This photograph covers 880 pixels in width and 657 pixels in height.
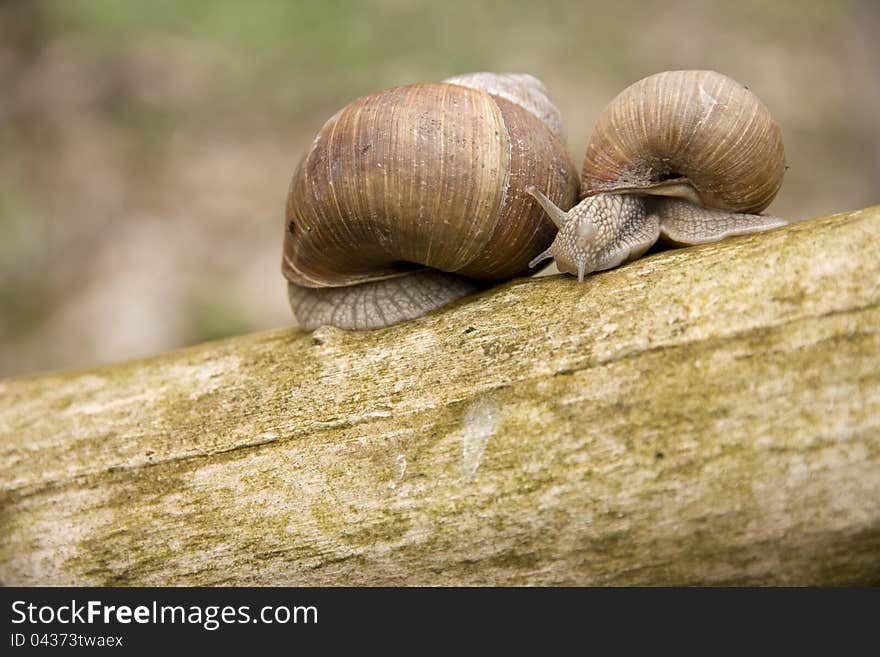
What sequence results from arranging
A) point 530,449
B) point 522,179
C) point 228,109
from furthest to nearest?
1. point 228,109
2. point 522,179
3. point 530,449

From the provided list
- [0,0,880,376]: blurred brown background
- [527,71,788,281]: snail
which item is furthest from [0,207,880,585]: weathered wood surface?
[0,0,880,376]: blurred brown background

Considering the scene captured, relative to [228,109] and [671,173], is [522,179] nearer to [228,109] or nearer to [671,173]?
[671,173]

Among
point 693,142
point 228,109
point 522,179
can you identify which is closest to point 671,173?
point 693,142

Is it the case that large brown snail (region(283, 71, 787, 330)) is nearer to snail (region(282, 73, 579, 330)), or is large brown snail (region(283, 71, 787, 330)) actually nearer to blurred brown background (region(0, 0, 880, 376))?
snail (region(282, 73, 579, 330))

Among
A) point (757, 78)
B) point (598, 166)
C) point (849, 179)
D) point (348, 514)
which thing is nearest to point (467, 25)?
point (757, 78)

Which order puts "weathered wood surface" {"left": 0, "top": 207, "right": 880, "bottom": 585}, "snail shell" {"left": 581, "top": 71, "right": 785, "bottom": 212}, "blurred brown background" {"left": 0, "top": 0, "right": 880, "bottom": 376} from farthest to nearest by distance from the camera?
"blurred brown background" {"left": 0, "top": 0, "right": 880, "bottom": 376}, "snail shell" {"left": 581, "top": 71, "right": 785, "bottom": 212}, "weathered wood surface" {"left": 0, "top": 207, "right": 880, "bottom": 585}

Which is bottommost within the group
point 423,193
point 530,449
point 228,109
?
point 530,449
